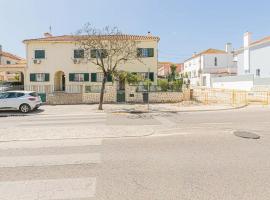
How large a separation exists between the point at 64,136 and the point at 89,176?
456 cm

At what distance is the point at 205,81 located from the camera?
60312 millimetres

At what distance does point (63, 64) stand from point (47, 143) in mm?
24041

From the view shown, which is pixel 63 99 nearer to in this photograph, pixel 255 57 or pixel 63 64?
pixel 63 64

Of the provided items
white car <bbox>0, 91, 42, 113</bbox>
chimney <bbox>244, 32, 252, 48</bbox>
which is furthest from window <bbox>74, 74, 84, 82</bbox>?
chimney <bbox>244, 32, 252, 48</bbox>

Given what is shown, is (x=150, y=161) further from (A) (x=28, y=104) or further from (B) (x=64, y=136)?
(A) (x=28, y=104)

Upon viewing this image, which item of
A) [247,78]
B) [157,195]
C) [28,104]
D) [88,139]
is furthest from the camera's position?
[247,78]

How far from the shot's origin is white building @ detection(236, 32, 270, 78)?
1534 inches

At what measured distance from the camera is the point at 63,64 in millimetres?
31156

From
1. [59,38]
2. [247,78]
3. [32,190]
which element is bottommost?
[32,190]

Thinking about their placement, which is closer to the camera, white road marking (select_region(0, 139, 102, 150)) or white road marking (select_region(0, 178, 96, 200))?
white road marking (select_region(0, 178, 96, 200))

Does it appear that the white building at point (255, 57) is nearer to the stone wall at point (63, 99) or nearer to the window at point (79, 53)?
the window at point (79, 53)

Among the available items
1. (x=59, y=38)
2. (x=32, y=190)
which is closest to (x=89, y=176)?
(x=32, y=190)

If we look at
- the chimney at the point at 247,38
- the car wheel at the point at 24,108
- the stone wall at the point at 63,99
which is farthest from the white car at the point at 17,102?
the chimney at the point at 247,38

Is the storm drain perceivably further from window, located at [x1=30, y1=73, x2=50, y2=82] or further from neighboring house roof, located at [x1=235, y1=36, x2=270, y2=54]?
neighboring house roof, located at [x1=235, y1=36, x2=270, y2=54]
